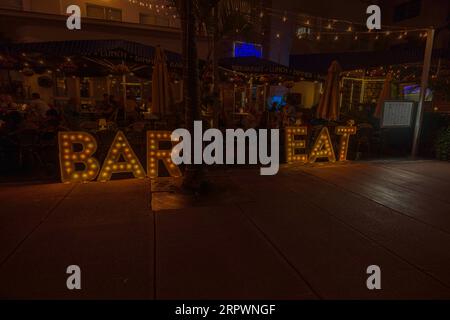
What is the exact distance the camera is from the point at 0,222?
429 cm

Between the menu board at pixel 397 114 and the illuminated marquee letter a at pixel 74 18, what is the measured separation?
44.8ft

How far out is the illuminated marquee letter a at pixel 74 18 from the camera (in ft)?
44.4

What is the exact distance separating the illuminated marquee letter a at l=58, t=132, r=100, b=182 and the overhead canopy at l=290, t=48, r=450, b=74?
507 inches

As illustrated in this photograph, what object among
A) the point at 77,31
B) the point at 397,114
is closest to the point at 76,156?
the point at 397,114

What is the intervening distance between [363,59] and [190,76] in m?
14.4

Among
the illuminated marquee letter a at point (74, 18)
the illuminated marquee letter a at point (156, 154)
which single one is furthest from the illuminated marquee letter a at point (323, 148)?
the illuminated marquee letter a at point (74, 18)

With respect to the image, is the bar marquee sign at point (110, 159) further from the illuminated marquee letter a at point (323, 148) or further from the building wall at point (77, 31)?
the building wall at point (77, 31)

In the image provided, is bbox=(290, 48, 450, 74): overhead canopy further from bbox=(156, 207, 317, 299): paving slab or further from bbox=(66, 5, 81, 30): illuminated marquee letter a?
bbox=(156, 207, 317, 299): paving slab

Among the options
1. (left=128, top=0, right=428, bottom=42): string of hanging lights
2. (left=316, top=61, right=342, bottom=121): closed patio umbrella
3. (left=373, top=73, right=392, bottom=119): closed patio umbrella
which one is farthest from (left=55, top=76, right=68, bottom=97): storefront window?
(left=373, top=73, right=392, bottom=119): closed patio umbrella

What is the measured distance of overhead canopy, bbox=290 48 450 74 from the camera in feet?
48.6

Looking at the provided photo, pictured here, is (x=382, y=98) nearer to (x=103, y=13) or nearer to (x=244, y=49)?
(x=244, y=49)

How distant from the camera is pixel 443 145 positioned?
9.42 m
